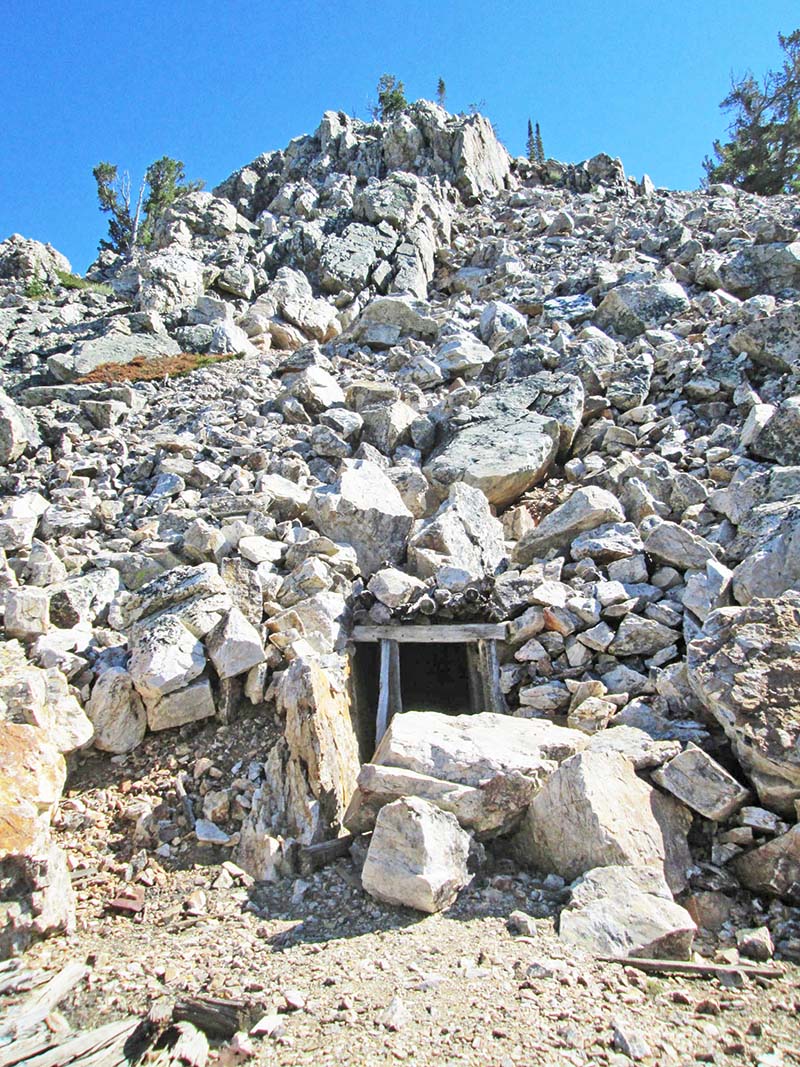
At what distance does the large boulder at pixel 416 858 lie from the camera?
4621 millimetres

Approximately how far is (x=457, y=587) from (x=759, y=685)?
3.52m

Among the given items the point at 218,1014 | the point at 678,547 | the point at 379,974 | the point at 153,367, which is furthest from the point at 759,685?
the point at 153,367

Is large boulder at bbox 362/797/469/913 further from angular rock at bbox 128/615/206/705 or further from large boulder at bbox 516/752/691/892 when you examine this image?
angular rock at bbox 128/615/206/705

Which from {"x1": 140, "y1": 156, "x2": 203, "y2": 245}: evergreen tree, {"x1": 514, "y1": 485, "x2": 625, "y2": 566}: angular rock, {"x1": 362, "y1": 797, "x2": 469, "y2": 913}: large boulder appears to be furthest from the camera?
{"x1": 140, "y1": 156, "x2": 203, "y2": 245}: evergreen tree

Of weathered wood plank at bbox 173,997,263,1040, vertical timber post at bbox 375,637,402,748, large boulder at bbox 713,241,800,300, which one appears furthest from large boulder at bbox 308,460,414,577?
large boulder at bbox 713,241,800,300

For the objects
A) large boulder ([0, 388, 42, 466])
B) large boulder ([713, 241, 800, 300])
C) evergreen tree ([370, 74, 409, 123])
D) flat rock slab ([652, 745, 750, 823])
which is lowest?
flat rock slab ([652, 745, 750, 823])

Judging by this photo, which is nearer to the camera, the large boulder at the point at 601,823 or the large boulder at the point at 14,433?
the large boulder at the point at 601,823

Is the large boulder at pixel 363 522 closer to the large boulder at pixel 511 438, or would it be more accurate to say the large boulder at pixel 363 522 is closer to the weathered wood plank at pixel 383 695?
the weathered wood plank at pixel 383 695

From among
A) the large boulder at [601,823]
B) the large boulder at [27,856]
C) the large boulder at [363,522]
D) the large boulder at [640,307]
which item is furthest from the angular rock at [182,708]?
the large boulder at [640,307]

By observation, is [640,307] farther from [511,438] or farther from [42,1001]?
[42,1001]

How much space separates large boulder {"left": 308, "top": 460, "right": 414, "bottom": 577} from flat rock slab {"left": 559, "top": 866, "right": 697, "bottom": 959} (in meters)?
5.04

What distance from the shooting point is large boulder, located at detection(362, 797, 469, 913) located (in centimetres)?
462

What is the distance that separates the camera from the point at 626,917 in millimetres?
4238

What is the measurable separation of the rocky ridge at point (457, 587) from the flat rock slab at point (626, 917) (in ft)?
0.07
